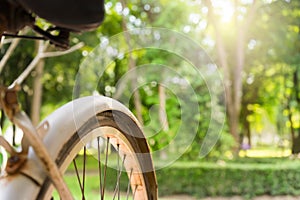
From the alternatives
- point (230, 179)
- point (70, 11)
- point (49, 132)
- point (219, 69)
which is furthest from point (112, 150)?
point (219, 69)

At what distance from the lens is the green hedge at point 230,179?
8.73 metres

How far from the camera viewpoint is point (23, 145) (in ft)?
2.56

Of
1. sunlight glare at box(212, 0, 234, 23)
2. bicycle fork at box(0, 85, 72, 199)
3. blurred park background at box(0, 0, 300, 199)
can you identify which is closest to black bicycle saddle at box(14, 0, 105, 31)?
bicycle fork at box(0, 85, 72, 199)

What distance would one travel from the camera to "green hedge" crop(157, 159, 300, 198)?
344 inches

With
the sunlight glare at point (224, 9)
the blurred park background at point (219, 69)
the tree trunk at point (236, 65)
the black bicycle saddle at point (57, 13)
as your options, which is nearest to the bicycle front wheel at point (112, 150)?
the black bicycle saddle at point (57, 13)

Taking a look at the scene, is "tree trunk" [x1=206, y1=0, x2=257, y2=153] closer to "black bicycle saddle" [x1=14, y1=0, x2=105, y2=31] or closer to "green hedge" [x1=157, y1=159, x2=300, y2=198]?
"green hedge" [x1=157, y1=159, x2=300, y2=198]

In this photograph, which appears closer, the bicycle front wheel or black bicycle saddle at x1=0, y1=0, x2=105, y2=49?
black bicycle saddle at x1=0, y1=0, x2=105, y2=49

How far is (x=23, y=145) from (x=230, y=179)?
26.9ft

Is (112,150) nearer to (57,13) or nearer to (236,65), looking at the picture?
(57,13)

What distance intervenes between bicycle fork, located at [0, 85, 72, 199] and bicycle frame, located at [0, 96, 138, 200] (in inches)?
0.4

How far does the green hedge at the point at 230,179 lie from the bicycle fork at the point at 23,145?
8054 mm

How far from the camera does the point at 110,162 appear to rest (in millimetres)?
1426

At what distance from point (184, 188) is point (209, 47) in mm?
4110

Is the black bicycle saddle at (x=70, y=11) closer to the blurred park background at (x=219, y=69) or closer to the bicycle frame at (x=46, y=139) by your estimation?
the bicycle frame at (x=46, y=139)
